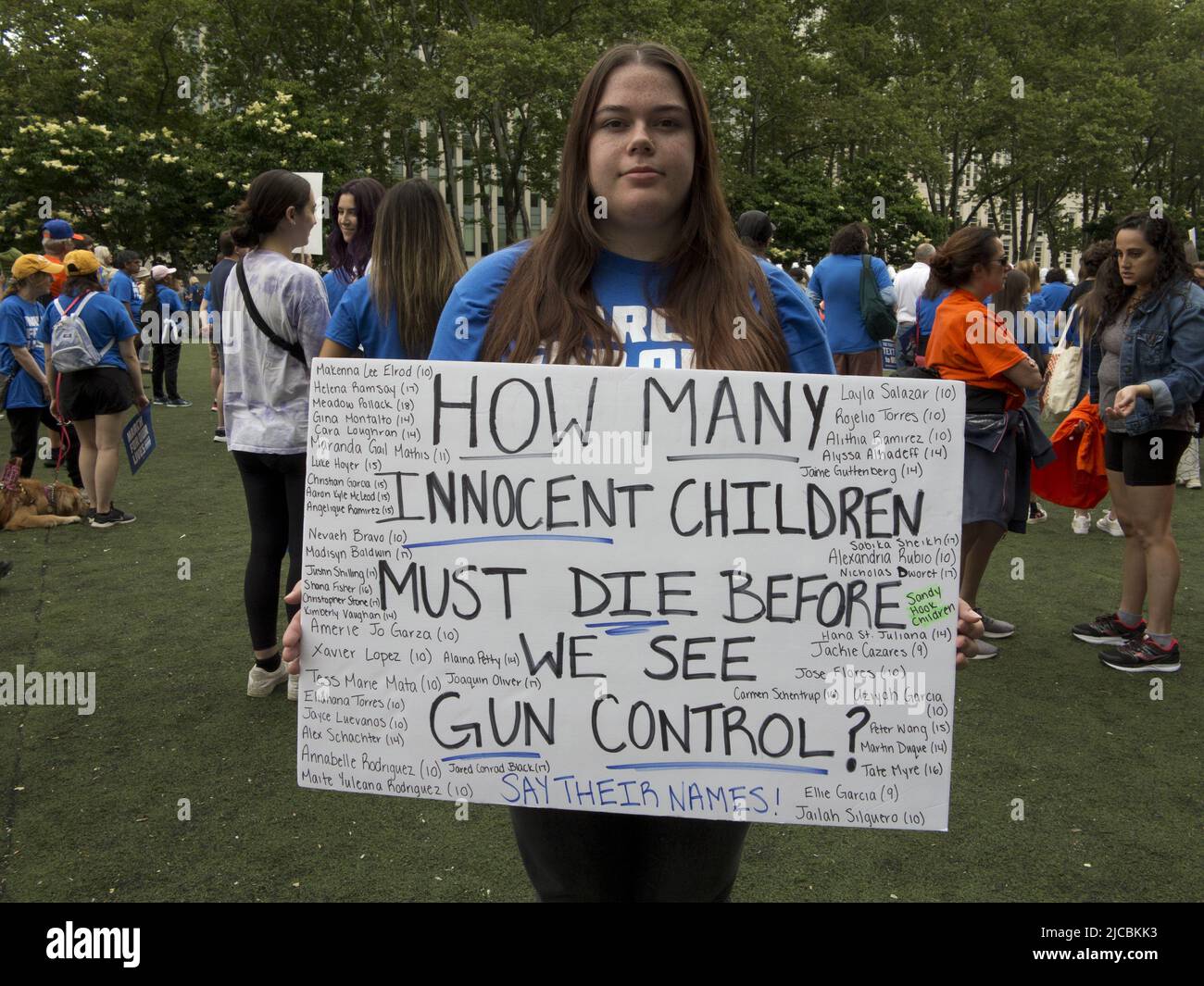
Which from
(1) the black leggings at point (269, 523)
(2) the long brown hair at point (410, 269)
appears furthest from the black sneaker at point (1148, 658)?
(1) the black leggings at point (269, 523)

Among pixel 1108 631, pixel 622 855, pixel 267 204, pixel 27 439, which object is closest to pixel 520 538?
pixel 622 855

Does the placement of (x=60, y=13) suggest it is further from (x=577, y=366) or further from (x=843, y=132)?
(x=577, y=366)

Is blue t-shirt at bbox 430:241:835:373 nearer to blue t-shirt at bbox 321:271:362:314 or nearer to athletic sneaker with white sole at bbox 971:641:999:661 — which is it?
blue t-shirt at bbox 321:271:362:314

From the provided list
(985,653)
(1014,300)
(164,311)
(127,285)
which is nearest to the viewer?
(985,653)

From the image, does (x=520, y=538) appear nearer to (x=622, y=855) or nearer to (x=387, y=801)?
(x=622, y=855)

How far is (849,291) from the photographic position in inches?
350

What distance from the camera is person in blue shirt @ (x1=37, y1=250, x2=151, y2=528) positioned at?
283 inches

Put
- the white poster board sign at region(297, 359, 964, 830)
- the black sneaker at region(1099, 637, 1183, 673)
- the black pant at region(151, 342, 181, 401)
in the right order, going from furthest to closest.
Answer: the black pant at region(151, 342, 181, 401) → the black sneaker at region(1099, 637, 1183, 673) → the white poster board sign at region(297, 359, 964, 830)

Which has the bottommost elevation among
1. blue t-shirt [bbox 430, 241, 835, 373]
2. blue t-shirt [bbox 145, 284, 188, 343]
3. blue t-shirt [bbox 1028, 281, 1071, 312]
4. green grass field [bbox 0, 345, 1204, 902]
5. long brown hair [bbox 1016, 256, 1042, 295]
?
Answer: green grass field [bbox 0, 345, 1204, 902]

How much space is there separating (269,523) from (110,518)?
415 cm

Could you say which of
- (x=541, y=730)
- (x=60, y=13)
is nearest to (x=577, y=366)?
(x=541, y=730)

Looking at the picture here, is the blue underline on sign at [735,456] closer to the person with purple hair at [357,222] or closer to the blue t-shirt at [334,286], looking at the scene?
the person with purple hair at [357,222]

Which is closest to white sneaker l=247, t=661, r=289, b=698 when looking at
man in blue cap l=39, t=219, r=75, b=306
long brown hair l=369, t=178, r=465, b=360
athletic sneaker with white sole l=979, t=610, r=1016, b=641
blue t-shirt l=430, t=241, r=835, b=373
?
long brown hair l=369, t=178, r=465, b=360

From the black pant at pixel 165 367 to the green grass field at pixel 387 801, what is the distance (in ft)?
30.2
